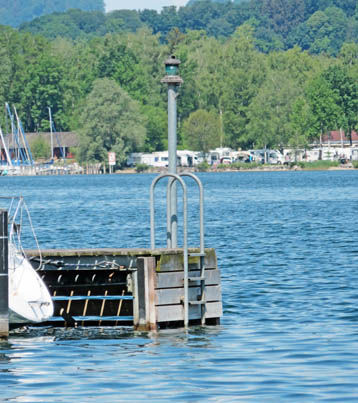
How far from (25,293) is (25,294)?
0.06ft

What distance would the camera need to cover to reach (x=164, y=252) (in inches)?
798

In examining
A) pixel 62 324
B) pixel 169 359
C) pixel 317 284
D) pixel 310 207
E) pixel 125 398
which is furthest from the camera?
pixel 310 207

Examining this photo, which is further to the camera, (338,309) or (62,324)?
(338,309)

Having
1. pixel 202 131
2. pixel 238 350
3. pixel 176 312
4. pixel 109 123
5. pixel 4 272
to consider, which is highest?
pixel 109 123

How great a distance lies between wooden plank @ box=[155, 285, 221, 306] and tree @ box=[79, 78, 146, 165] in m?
149

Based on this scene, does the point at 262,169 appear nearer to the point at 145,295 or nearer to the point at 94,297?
the point at 94,297

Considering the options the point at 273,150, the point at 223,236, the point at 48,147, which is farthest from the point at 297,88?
the point at 223,236

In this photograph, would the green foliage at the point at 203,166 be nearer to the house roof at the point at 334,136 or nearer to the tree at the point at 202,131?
the tree at the point at 202,131

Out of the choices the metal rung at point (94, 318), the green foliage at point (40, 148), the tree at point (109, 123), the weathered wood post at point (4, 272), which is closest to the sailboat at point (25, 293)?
the weathered wood post at point (4, 272)

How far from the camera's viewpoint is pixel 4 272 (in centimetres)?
1983

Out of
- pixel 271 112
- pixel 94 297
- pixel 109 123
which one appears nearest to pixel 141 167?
pixel 109 123

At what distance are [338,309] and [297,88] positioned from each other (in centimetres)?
16060

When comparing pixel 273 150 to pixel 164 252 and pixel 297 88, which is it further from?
pixel 164 252

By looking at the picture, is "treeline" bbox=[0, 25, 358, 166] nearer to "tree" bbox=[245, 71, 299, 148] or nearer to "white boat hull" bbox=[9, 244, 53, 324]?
"tree" bbox=[245, 71, 299, 148]
